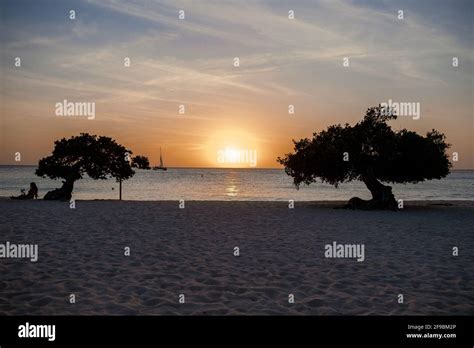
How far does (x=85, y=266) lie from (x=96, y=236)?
201 inches

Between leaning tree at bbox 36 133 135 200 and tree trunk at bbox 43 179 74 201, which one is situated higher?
leaning tree at bbox 36 133 135 200

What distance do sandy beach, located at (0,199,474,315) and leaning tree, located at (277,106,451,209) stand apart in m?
12.3

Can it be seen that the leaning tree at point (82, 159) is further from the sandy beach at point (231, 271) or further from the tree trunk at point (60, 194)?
the sandy beach at point (231, 271)

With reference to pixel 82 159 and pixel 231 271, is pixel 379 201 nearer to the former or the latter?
pixel 231 271

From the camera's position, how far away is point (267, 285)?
30.2 feet

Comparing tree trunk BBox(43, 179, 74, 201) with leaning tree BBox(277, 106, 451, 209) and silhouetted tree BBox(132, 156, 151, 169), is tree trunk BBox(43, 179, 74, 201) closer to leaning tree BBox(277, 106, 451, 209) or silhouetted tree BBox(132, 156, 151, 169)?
silhouetted tree BBox(132, 156, 151, 169)

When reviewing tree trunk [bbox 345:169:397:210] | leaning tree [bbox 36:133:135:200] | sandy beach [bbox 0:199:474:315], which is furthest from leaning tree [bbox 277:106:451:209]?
leaning tree [bbox 36:133:135:200]

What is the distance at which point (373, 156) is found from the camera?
104 ft

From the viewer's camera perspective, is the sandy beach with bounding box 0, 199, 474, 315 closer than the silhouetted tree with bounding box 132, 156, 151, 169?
Yes

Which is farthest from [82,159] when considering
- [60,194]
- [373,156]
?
[373,156]

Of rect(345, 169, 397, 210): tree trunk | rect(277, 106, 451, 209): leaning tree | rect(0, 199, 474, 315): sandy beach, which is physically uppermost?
rect(277, 106, 451, 209): leaning tree

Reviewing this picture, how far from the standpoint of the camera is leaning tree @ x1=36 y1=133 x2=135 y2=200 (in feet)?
126

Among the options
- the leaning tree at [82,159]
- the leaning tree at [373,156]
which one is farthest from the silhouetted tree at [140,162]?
the leaning tree at [373,156]
